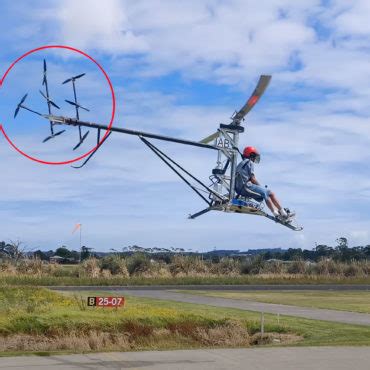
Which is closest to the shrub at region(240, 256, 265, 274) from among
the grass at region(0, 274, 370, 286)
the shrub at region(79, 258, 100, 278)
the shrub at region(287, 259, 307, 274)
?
the shrub at region(287, 259, 307, 274)

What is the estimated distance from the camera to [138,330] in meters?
19.1

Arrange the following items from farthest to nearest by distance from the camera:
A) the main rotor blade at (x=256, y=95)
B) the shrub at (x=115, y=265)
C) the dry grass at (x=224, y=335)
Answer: the shrub at (x=115, y=265)
the dry grass at (x=224, y=335)
the main rotor blade at (x=256, y=95)

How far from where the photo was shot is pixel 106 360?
13492 mm

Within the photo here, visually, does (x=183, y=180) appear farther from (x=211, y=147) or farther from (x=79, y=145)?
(x=79, y=145)

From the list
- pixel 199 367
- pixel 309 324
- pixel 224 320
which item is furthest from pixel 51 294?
pixel 199 367

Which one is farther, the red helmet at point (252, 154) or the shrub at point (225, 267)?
the shrub at point (225, 267)

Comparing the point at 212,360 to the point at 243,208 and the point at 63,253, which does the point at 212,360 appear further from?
the point at 63,253

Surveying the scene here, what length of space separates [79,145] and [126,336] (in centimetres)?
944

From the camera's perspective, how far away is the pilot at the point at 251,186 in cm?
1108

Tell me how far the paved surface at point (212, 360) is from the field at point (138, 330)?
1.63m

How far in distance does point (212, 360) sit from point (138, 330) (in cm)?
577

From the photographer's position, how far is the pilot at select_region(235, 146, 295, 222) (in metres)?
11.1

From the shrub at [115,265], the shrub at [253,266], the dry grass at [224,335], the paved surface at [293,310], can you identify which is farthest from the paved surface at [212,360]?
the shrub at [253,266]

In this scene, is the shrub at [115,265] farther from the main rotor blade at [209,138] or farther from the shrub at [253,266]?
the main rotor blade at [209,138]
